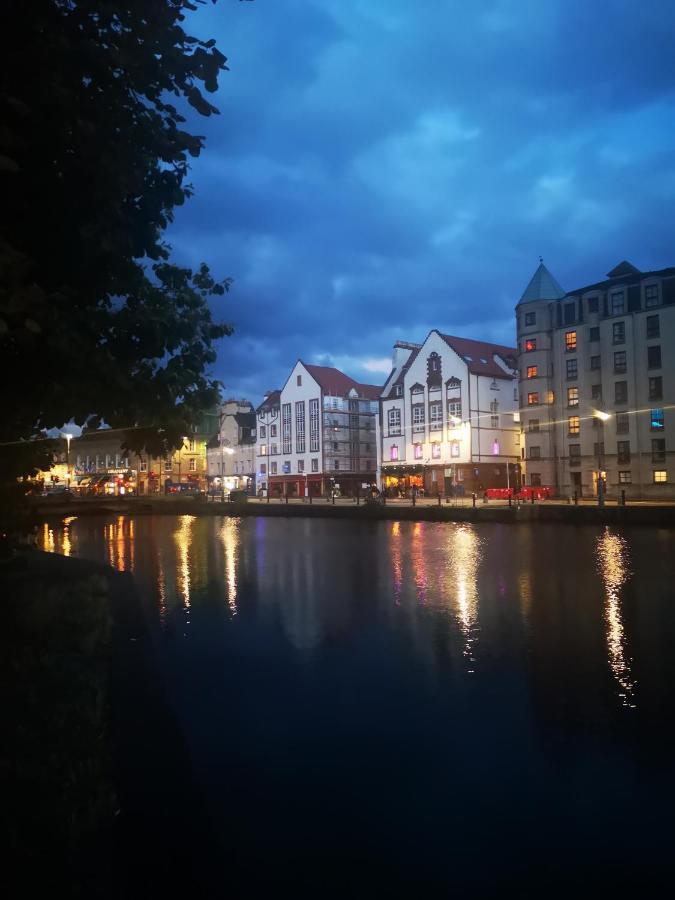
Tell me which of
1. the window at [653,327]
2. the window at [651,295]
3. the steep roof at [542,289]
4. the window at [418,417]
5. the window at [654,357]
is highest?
the steep roof at [542,289]

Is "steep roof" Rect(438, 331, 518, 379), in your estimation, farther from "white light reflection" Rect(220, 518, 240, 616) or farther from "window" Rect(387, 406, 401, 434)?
"white light reflection" Rect(220, 518, 240, 616)

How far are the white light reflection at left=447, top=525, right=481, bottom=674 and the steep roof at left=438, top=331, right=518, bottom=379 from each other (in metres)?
45.5

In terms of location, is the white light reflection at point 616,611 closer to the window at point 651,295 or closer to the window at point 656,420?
the window at point 656,420

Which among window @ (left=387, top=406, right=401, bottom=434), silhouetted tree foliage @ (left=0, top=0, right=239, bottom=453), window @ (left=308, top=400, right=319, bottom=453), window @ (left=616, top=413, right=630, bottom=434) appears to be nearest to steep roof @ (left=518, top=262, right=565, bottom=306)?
window @ (left=616, top=413, right=630, bottom=434)

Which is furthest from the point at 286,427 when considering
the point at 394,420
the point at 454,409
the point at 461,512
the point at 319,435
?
the point at 461,512

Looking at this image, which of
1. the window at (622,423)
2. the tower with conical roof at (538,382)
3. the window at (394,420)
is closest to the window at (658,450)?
the window at (622,423)

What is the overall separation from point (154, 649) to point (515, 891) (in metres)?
6.60

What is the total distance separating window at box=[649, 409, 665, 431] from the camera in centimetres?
5641

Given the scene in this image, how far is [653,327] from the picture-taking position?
188ft

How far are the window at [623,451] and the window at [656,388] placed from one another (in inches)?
174

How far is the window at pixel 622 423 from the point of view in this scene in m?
58.8

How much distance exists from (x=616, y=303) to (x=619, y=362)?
5213 millimetres

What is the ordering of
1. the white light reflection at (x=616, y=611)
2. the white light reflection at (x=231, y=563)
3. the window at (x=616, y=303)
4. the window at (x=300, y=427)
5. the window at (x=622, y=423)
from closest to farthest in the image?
the white light reflection at (x=616, y=611) → the white light reflection at (x=231, y=563) → the window at (x=622, y=423) → the window at (x=616, y=303) → the window at (x=300, y=427)

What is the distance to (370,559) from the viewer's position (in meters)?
20.4
